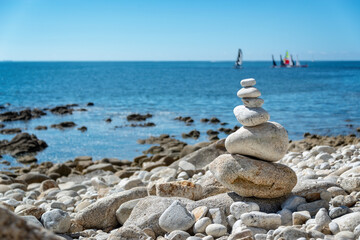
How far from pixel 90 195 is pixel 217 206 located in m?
3.41

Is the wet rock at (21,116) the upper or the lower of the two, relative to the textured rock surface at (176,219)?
lower

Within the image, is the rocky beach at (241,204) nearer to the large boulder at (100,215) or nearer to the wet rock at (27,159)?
the large boulder at (100,215)

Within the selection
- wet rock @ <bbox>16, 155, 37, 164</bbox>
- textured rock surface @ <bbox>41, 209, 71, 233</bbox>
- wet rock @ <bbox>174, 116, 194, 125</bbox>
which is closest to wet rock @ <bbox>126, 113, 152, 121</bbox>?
wet rock @ <bbox>174, 116, 194, 125</bbox>

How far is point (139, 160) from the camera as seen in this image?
14789mm

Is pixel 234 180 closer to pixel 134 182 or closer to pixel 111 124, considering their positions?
pixel 134 182

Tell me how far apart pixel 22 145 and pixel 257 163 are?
46.2ft

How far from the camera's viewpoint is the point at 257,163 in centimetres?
592

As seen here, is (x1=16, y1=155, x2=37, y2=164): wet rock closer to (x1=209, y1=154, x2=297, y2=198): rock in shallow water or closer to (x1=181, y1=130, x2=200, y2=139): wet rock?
(x1=181, y1=130, x2=200, y2=139): wet rock

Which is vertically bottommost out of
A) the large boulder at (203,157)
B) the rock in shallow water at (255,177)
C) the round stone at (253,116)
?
the large boulder at (203,157)

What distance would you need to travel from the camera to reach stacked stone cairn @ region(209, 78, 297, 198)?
586 cm

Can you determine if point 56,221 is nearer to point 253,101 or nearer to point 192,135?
point 253,101

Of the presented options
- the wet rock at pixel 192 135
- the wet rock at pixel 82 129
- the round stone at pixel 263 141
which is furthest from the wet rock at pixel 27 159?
the round stone at pixel 263 141

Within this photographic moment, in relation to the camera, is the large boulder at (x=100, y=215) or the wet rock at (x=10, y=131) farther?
the wet rock at (x=10, y=131)

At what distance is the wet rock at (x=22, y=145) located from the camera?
17406 mm
